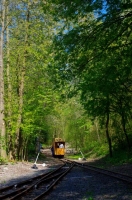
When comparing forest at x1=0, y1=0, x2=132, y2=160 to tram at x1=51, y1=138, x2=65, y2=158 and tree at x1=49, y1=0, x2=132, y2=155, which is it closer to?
tree at x1=49, y1=0, x2=132, y2=155

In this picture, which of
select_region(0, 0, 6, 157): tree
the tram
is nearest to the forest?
select_region(0, 0, 6, 157): tree

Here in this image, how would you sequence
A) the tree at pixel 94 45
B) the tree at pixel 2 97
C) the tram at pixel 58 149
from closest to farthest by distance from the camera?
the tree at pixel 94 45, the tree at pixel 2 97, the tram at pixel 58 149

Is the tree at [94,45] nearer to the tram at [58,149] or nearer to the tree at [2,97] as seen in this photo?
the tree at [2,97]

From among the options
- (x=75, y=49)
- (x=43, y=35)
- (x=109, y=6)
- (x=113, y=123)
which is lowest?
(x=113, y=123)

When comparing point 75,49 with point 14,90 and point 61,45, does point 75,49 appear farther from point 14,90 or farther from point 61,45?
point 14,90

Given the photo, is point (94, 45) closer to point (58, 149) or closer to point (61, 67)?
point (61, 67)

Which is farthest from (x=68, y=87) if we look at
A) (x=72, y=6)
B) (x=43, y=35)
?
(x=43, y=35)

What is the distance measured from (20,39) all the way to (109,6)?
673 inches

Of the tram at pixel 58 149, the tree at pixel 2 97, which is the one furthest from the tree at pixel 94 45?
the tram at pixel 58 149

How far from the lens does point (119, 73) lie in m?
11.5

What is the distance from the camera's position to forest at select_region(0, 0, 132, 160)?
11055 mm

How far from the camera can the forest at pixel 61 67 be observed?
11055 millimetres

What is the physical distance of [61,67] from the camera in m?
12.7

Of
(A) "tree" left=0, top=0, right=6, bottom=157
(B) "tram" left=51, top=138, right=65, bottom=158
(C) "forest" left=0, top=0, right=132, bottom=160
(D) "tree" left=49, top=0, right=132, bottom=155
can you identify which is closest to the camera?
(D) "tree" left=49, top=0, right=132, bottom=155
